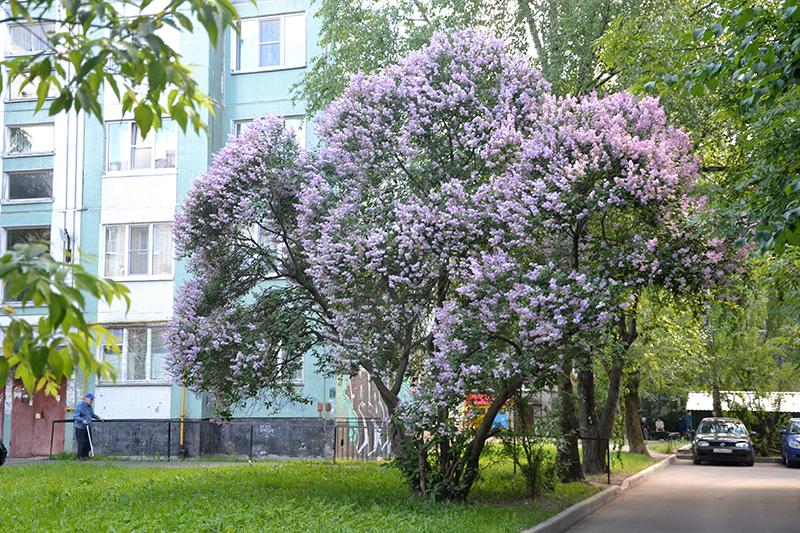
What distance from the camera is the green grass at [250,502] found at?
9.34 metres

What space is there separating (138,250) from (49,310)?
74.9 ft

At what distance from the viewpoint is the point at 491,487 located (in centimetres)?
1459

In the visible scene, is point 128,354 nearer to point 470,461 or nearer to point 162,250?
point 162,250

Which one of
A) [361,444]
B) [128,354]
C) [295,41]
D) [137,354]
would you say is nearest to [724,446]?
[361,444]

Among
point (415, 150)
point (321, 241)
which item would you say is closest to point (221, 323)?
point (321, 241)

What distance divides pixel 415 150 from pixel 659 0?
22.3 ft

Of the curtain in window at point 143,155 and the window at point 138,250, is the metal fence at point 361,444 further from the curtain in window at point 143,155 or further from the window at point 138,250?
the curtain in window at point 143,155

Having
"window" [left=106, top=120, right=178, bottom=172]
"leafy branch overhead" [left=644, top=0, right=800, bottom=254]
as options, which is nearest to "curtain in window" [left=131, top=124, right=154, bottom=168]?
"window" [left=106, top=120, right=178, bottom=172]

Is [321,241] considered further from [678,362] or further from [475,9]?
[678,362]

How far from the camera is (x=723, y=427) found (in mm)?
27875

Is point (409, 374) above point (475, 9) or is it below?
below

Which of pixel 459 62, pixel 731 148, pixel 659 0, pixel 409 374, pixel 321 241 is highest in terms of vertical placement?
pixel 659 0

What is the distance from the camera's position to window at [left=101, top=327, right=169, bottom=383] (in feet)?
78.1

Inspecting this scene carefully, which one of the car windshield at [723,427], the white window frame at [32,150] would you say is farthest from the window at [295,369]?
the car windshield at [723,427]
